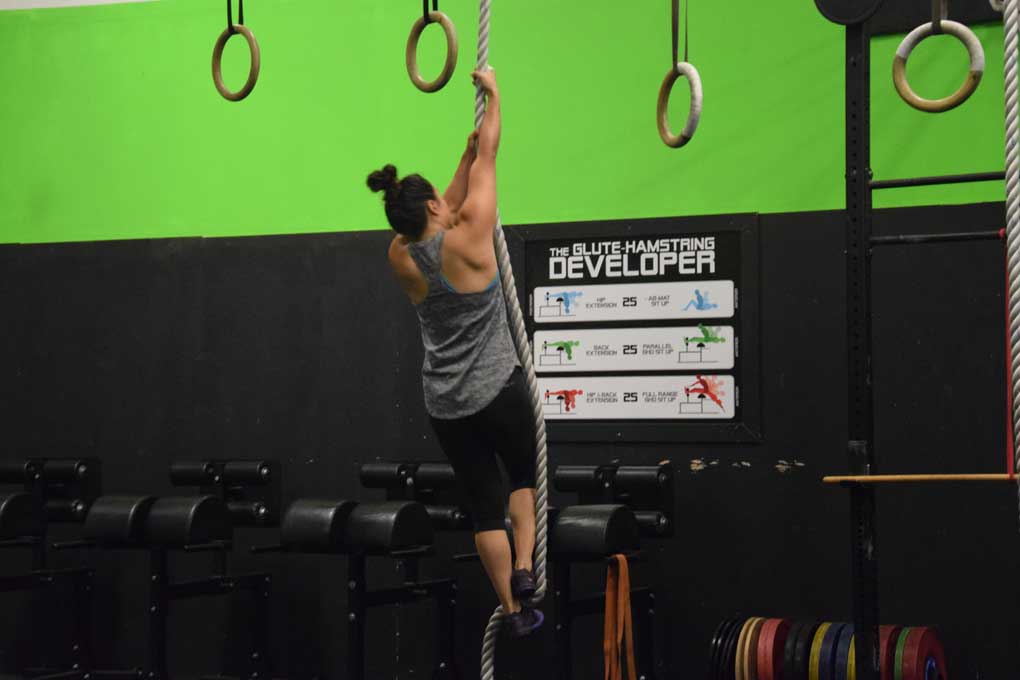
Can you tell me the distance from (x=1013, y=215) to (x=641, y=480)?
2.29 metres

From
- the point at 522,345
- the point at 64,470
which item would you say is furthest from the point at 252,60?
the point at 64,470

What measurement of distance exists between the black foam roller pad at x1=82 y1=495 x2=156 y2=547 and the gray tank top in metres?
2.48

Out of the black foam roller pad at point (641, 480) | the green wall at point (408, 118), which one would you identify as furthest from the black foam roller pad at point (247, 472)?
the black foam roller pad at point (641, 480)

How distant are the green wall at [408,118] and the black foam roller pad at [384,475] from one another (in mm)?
1100

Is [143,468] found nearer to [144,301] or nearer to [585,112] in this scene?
[144,301]

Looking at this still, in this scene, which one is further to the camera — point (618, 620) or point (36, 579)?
point (36, 579)

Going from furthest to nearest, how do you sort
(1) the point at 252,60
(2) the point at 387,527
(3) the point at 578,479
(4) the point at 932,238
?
(3) the point at 578,479 → (2) the point at 387,527 → (1) the point at 252,60 → (4) the point at 932,238

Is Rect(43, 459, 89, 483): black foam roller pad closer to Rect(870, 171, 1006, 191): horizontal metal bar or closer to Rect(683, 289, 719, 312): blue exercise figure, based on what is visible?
Rect(683, 289, 719, 312): blue exercise figure

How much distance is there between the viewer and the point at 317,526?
499 cm

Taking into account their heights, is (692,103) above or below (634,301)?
above

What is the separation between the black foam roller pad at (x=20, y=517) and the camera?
18.0 feet

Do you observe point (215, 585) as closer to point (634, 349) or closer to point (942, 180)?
point (634, 349)

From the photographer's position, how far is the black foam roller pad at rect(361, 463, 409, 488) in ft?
17.6

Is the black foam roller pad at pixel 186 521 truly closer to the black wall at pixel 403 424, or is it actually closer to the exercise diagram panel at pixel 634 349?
the black wall at pixel 403 424
